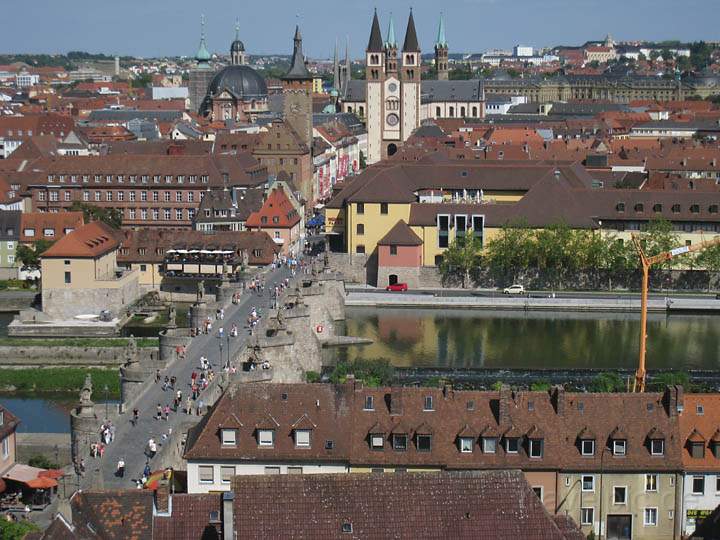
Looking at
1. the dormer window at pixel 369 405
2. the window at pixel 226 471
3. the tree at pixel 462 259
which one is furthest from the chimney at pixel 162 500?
the tree at pixel 462 259

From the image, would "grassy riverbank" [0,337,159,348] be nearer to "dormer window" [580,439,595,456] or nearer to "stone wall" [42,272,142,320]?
"stone wall" [42,272,142,320]

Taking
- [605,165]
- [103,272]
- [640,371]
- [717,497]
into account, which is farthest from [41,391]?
[605,165]

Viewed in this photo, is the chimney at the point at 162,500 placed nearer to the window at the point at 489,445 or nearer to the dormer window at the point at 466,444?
the dormer window at the point at 466,444

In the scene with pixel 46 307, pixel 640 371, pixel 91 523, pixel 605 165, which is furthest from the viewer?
pixel 605 165

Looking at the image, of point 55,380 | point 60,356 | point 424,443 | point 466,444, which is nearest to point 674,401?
point 466,444

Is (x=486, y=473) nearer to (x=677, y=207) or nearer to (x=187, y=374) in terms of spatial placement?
(x=187, y=374)

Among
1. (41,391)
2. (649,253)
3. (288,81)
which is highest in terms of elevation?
(288,81)
